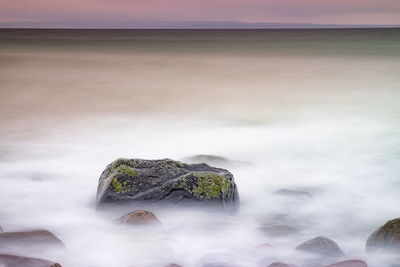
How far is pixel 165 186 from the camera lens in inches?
216

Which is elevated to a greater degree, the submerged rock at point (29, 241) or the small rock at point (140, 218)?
the small rock at point (140, 218)

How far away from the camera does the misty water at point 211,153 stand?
5043 millimetres

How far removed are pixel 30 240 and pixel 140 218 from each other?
3.29ft

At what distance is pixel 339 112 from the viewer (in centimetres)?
1375

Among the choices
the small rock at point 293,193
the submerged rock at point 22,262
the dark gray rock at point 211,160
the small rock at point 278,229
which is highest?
the dark gray rock at point 211,160

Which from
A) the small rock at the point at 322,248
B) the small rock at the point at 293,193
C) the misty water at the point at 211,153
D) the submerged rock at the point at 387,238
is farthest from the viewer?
the small rock at the point at 293,193

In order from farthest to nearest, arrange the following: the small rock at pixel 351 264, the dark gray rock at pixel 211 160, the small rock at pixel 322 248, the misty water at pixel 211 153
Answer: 1. the dark gray rock at pixel 211 160
2. the misty water at pixel 211 153
3. the small rock at pixel 322 248
4. the small rock at pixel 351 264

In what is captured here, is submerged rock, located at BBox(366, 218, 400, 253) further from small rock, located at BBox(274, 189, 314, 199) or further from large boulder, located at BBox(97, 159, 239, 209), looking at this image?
small rock, located at BBox(274, 189, 314, 199)

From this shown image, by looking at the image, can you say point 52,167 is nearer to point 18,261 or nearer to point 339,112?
point 18,261

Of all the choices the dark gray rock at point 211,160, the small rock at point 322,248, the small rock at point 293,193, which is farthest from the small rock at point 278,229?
the dark gray rock at point 211,160

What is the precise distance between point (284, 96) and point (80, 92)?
6.88 m

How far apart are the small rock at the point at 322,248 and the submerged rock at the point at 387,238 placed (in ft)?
0.96

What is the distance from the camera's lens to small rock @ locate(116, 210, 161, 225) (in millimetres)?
5055

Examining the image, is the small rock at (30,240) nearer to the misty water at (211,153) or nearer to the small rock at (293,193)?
the misty water at (211,153)
